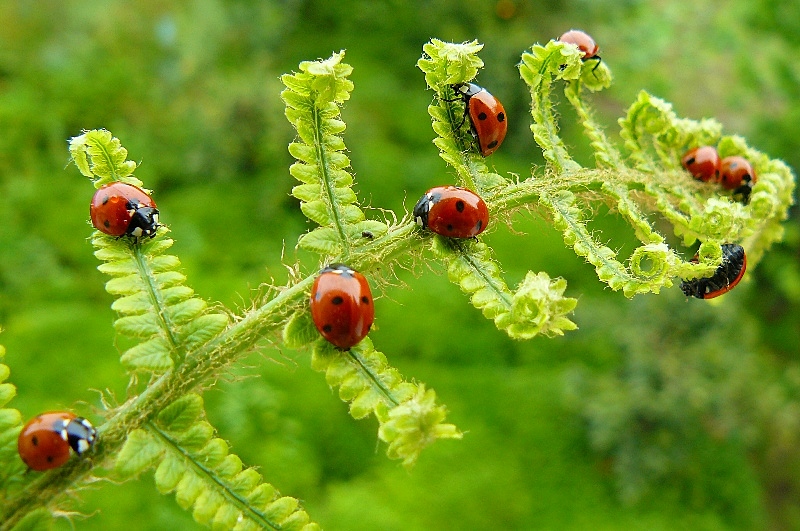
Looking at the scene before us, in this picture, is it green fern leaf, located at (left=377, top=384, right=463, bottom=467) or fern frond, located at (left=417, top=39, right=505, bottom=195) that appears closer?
green fern leaf, located at (left=377, top=384, right=463, bottom=467)

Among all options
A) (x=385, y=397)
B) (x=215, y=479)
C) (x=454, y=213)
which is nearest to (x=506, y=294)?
(x=454, y=213)

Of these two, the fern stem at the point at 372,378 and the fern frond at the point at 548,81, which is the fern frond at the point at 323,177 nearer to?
the fern stem at the point at 372,378

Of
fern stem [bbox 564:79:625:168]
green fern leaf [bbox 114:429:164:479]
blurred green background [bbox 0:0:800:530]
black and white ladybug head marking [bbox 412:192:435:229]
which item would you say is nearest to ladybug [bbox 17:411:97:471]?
green fern leaf [bbox 114:429:164:479]

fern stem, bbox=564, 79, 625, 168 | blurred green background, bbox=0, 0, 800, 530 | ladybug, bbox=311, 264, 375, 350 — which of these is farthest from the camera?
blurred green background, bbox=0, 0, 800, 530

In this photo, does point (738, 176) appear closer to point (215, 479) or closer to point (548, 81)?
point (548, 81)

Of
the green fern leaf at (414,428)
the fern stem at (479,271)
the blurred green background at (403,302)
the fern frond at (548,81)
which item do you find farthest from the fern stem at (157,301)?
the fern frond at (548,81)

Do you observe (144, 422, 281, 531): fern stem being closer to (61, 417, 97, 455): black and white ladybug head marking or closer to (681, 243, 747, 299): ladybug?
(61, 417, 97, 455): black and white ladybug head marking
